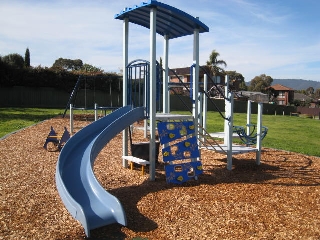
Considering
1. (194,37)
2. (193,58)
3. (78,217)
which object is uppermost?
(194,37)

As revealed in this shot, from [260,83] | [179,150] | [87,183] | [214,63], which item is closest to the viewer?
[87,183]

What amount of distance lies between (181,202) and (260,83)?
85144 millimetres

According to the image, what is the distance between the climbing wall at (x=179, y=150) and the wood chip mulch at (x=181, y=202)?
0.21 meters

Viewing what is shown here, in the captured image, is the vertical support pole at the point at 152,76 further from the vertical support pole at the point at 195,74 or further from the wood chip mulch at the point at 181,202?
the vertical support pole at the point at 195,74

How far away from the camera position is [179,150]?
650 centimetres

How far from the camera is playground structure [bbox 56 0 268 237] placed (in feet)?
14.0

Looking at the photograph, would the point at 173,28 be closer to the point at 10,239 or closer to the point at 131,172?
the point at 131,172

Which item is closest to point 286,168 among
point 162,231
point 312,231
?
point 312,231

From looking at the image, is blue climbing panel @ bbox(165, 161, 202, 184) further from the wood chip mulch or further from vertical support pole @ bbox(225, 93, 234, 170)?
vertical support pole @ bbox(225, 93, 234, 170)

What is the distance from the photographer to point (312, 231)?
4.15 meters

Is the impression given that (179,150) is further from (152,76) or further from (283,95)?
(283,95)

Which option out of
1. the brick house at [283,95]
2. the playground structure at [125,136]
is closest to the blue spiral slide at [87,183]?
the playground structure at [125,136]

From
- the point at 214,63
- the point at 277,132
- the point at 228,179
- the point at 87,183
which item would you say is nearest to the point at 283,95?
the point at 214,63

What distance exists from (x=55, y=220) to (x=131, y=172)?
9.51 feet
